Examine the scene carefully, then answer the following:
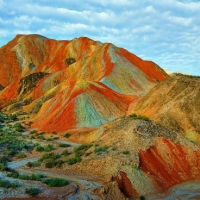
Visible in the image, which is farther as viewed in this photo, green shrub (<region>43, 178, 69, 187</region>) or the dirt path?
green shrub (<region>43, 178, 69, 187</region>)

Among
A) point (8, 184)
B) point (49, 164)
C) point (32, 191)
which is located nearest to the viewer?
point (32, 191)

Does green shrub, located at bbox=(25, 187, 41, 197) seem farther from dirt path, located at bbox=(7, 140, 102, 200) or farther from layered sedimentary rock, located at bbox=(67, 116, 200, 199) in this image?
layered sedimentary rock, located at bbox=(67, 116, 200, 199)

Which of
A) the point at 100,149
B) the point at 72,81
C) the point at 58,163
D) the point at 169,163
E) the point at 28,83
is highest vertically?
the point at 28,83

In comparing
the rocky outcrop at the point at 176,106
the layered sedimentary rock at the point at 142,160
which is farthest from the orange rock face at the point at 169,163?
the rocky outcrop at the point at 176,106

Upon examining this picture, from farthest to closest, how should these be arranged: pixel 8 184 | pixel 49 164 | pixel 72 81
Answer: pixel 72 81
pixel 49 164
pixel 8 184

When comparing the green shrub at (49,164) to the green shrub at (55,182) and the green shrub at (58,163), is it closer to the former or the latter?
the green shrub at (58,163)

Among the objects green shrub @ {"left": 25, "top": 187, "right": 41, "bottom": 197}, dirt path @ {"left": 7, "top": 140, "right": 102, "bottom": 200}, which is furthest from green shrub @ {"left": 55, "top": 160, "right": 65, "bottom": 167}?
green shrub @ {"left": 25, "top": 187, "right": 41, "bottom": 197}

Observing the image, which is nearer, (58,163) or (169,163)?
(169,163)

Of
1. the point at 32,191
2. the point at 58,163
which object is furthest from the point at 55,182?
the point at 58,163

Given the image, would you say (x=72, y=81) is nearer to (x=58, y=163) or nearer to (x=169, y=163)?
(x=58, y=163)
